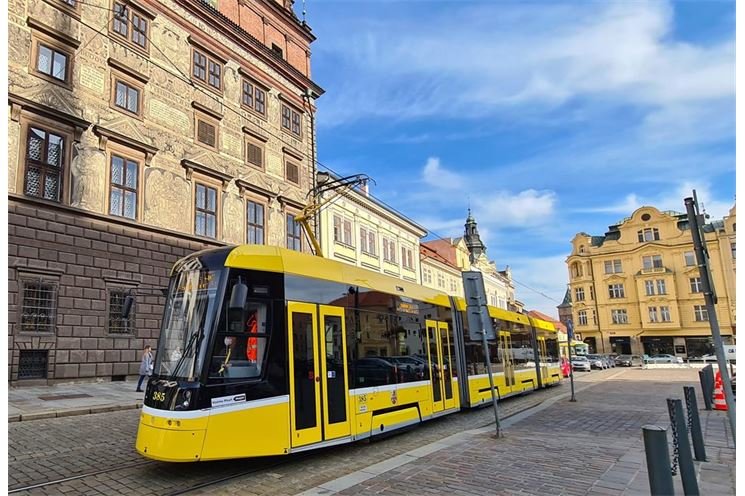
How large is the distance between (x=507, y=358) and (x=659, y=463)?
13.0 metres

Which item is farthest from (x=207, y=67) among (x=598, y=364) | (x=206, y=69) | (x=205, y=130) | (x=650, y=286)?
(x=650, y=286)

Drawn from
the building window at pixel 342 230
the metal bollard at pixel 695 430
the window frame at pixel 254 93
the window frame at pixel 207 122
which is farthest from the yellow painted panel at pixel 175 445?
the building window at pixel 342 230

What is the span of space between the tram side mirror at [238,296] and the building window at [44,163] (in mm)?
12679

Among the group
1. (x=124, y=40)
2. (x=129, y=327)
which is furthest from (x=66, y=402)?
(x=124, y=40)

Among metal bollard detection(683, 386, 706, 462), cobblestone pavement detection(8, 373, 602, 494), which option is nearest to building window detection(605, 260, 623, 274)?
cobblestone pavement detection(8, 373, 602, 494)

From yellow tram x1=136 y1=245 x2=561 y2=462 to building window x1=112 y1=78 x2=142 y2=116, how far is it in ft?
46.5

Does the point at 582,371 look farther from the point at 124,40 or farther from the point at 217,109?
the point at 124,40

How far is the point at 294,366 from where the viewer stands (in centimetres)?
764

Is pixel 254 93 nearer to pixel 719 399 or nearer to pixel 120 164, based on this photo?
pixel 120 164

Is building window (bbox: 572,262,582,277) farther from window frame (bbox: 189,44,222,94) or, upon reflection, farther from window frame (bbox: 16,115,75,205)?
window frame (bbox: 16,115,75,205)

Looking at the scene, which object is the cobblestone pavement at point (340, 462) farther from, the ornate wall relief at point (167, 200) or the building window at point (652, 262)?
the building window at point (652, 262)

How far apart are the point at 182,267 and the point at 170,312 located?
2.29ft

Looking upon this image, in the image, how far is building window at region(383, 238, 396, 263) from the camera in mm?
38650

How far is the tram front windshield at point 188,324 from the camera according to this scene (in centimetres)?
680
